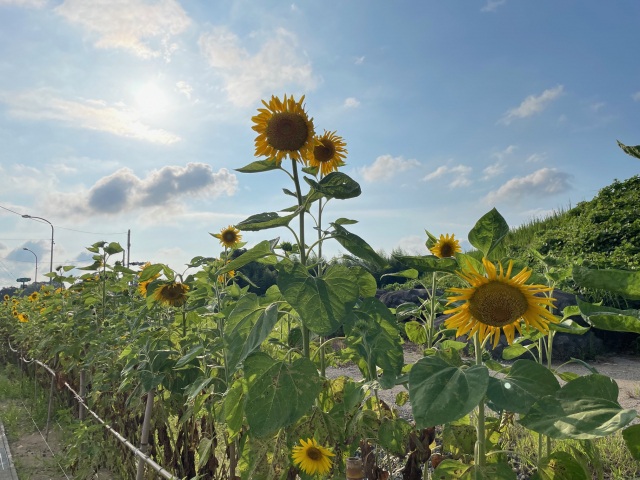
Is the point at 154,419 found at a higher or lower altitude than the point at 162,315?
lower

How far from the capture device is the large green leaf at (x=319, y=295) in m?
1.40

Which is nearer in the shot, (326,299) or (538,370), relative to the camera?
(538,370)

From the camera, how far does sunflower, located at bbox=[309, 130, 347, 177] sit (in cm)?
209

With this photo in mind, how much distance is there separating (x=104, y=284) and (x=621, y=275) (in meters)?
4.58

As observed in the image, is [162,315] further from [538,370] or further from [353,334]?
[538,370]

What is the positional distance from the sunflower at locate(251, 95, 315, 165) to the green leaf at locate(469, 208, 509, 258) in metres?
→ 0.75

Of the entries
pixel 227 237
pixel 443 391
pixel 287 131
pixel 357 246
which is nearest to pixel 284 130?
pixel 287 131

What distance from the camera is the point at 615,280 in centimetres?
108

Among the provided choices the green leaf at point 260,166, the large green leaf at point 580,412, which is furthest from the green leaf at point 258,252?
the large green leaf at point 580,412

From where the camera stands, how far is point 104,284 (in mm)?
4957

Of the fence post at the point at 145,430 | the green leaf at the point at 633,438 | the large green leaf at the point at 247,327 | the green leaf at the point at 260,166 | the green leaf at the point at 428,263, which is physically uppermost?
the green leaf at the point at 260,166

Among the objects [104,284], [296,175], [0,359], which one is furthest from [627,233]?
[0,359]

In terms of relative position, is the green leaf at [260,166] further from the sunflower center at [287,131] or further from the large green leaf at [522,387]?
the large green leaf at [522,387]

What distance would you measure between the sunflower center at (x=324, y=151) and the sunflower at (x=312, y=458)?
1000mm
